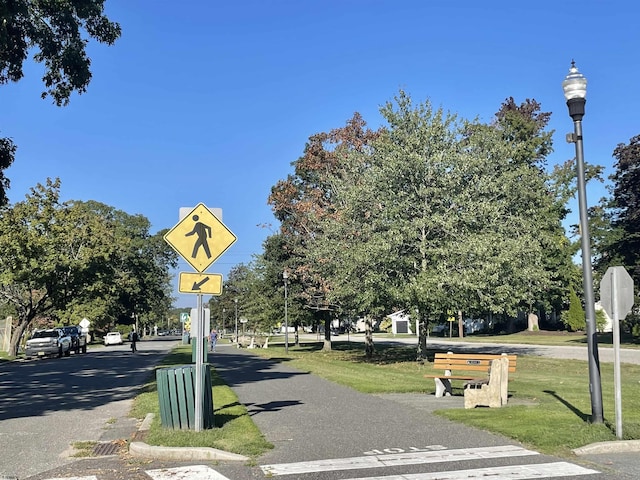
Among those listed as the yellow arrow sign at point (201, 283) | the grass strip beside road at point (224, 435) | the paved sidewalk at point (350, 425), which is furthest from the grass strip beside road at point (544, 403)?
the yellow arrow sign at point (201, 283)


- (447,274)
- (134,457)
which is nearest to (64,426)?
(134,457)

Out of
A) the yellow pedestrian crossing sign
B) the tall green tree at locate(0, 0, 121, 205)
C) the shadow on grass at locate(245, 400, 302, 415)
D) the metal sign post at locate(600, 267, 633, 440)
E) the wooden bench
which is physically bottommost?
the shadow on grass at locate(245, 400, 302, 415)

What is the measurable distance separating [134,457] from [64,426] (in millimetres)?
3567

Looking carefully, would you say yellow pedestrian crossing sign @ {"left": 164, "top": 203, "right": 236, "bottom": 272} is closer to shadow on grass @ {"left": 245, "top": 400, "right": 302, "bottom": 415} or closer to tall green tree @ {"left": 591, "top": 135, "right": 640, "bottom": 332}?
shadow on grass @ {"left": 245, "top": 400, "right": 302, "bottom": 415}

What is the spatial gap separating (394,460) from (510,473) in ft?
4.48

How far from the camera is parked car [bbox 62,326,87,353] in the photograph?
4078 cm

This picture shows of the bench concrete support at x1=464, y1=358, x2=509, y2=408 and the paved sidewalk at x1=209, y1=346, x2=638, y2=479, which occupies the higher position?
the bench concrete support at x1=464, y1=358, x2=509, y2=408

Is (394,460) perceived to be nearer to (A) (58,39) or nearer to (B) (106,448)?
(B) (106,448)

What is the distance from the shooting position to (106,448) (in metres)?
8.22

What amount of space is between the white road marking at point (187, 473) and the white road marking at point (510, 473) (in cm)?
169

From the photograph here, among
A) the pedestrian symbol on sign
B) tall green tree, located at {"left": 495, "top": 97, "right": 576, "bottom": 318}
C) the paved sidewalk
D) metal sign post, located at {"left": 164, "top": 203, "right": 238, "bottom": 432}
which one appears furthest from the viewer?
tall green tree, located at {"left": 495, "top": 97, "right": 576, "bottom": 318}

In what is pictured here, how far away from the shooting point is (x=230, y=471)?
6.74 m

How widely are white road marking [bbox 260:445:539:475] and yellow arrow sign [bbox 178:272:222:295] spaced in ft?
8.96

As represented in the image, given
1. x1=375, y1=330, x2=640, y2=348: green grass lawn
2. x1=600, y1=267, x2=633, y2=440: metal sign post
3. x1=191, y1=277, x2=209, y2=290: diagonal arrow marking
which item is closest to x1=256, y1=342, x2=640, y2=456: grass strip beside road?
x1=600, y1=267, x2=633, y2=440: metal sign post
